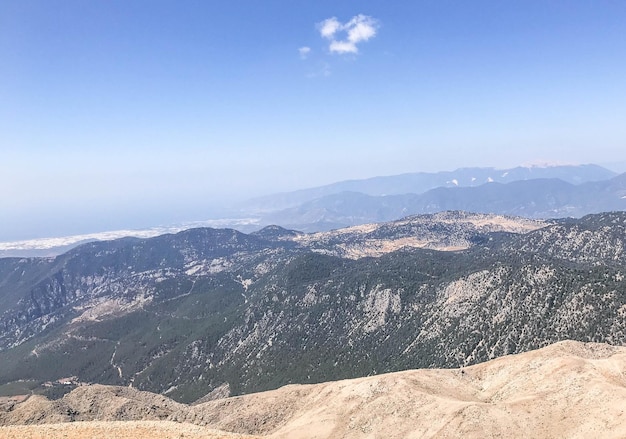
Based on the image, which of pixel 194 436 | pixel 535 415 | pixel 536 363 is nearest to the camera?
pixel 194 436

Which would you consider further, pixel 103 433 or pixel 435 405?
pixel 435 405

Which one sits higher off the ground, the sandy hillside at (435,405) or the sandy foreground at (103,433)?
the sandy foreground at (103,433)

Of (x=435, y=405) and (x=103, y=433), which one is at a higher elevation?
(x=103, y=433)

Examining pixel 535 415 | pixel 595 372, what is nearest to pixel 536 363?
pixel 595 372

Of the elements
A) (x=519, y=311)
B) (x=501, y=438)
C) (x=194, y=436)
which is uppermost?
(x=194, y=436)

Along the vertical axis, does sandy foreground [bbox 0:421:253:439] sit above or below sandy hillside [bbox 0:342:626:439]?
above

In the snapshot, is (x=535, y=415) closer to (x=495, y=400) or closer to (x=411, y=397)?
(x=495, y=400)

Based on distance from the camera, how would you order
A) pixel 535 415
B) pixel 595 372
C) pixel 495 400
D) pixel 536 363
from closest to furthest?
pixel 535 415, pixel 595 372, pixel 495 400, pixel 536 363

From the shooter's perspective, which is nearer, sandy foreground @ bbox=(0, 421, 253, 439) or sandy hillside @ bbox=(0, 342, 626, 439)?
sandy foreground @ bbox=(0, 421, 253, 439)
